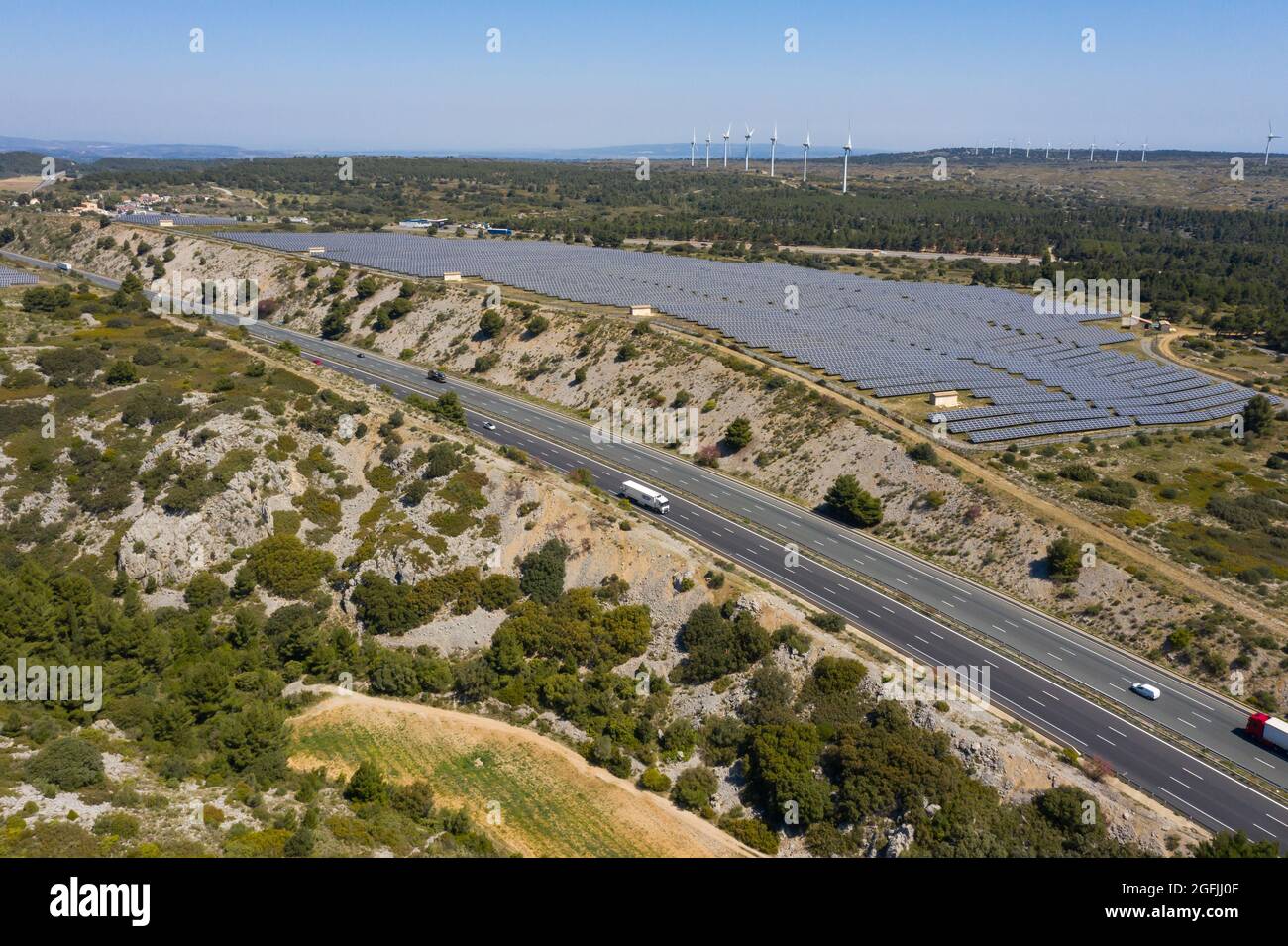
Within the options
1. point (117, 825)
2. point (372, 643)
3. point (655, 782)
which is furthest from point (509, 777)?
point (117, 825)

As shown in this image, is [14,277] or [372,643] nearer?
[372,643]

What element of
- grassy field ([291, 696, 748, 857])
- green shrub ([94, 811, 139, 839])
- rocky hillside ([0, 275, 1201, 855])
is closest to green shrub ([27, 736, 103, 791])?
rocky hillside ([0, 275, 1201, 855])

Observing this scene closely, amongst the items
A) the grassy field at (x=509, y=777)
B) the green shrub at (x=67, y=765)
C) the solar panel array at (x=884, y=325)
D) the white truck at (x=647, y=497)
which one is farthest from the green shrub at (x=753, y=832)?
the solar panel array at (x=884, y=325)

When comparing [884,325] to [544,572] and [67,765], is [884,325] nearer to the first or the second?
[544,572]

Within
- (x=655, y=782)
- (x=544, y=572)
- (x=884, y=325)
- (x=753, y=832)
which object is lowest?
(x=753, y=832)

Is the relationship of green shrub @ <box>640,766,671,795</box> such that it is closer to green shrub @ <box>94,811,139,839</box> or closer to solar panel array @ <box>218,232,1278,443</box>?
green shrub @ <box>94,811,139,839</box>

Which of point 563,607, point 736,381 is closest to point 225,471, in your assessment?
point 563,607

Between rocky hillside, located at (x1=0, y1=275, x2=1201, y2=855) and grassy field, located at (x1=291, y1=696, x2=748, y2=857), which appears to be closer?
rocky hillside, located at (x1=0, y1=275, x2=1201, y2=855)
